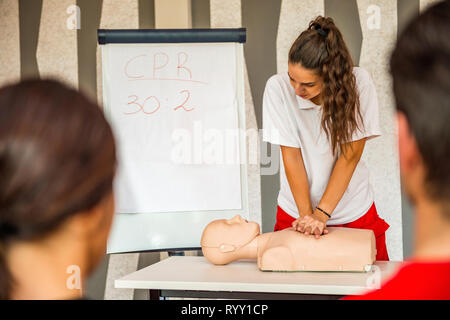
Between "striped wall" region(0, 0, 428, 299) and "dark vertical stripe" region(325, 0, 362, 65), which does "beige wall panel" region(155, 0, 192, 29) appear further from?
"dark vertical stripe" region(325, 0, 362, 65)

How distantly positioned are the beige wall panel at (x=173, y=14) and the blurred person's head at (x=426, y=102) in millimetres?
2354

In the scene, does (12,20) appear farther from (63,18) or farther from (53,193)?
(53,193)

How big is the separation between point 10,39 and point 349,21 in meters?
2.05

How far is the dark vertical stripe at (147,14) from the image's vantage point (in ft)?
9.47

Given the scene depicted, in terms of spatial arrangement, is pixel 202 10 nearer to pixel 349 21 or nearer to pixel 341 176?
pixel 349 21

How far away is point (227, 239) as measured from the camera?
5.68 feet

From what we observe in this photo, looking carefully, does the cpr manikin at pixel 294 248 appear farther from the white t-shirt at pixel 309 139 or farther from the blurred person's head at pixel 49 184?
the blurred person's head at pixel 49 184

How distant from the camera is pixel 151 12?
9.48 feet

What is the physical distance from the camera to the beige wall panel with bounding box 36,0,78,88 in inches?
117

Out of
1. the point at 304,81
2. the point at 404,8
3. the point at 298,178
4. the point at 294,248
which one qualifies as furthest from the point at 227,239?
the point at 404,8

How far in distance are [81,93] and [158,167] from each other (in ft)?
6.30

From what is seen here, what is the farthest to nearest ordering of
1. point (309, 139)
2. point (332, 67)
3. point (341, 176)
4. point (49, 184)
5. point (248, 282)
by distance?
point (309, 139) < point (341, 176) < point (332, 67) < point (248, 282) < point (49, 184)
